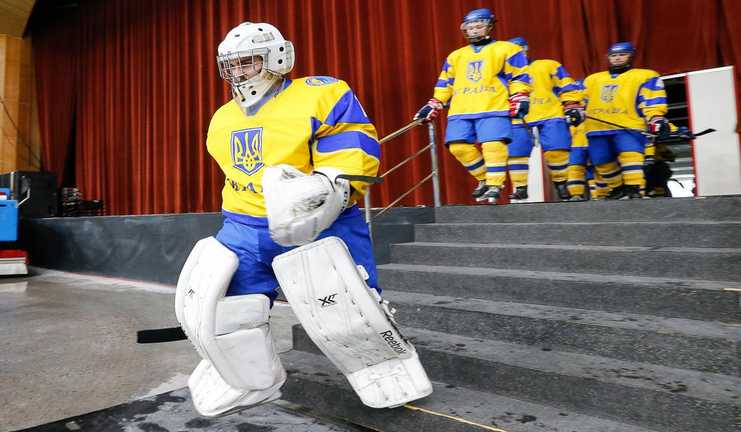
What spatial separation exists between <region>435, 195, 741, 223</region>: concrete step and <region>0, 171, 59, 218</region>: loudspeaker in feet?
22.0

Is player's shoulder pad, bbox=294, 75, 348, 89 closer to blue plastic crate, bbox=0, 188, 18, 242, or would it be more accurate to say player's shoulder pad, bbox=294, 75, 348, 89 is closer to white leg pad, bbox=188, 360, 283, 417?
white leg pad, bbox=188, 360, 283, 417

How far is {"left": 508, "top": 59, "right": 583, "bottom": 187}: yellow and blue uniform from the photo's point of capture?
3.54 meters

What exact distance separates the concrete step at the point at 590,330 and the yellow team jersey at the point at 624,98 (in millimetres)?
2218

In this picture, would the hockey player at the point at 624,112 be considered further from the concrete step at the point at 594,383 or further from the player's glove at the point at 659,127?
the concrete step at the point at 594,383

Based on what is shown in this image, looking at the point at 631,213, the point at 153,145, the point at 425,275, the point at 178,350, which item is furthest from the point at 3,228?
the point at 631,213

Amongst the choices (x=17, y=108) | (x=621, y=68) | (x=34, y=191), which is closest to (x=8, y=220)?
(x=34, y=191)

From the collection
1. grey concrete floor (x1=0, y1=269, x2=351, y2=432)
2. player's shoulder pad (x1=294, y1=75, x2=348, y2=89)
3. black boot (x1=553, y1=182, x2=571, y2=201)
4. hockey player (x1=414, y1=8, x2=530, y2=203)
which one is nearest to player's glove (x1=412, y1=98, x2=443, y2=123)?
hockey player (x1=414, y1=8, x2=530, y2=203)

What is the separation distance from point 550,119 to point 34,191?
7.14 m

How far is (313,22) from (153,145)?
347 cm

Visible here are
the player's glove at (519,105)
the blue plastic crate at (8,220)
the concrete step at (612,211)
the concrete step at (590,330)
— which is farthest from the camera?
the blue plastic crate at (8,220)

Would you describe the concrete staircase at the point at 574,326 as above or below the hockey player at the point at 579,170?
below

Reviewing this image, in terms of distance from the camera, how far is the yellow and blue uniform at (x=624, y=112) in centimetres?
341

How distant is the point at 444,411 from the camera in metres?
1.44

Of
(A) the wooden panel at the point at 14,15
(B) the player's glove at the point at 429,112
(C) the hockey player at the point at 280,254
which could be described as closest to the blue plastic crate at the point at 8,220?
(A) the wooden panel at the point at 14,15
